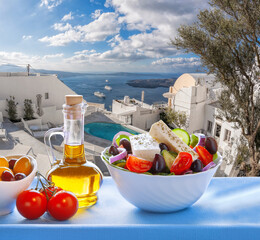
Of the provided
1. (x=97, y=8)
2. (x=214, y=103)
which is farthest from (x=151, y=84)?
(x=214, y=103)

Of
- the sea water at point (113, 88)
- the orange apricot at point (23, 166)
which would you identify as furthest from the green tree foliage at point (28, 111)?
the sea water at point (113, 88)

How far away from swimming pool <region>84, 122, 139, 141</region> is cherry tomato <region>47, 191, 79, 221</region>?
10.0 metres

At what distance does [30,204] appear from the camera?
1.69ft

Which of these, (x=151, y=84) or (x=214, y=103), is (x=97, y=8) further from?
(x=214, y=103)

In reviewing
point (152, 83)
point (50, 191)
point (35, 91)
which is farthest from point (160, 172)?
point (152, 83)

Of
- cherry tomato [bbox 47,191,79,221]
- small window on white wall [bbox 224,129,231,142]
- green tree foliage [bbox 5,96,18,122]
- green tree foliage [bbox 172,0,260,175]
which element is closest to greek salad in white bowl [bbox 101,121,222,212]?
cherry tomato [bbox 47,191,79,221]

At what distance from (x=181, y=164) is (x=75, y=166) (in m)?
0.26

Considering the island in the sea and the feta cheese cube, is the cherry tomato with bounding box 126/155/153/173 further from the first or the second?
the island in the sea

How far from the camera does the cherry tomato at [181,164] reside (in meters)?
0.52

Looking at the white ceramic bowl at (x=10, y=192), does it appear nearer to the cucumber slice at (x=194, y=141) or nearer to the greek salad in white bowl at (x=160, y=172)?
the greek salad in white bowl at (x=160, y=172)

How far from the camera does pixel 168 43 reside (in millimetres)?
4141

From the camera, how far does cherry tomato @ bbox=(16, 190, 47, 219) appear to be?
→ 0.52 m

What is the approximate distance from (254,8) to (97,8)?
26771 mm

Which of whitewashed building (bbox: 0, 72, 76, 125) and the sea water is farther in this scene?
the sea water
